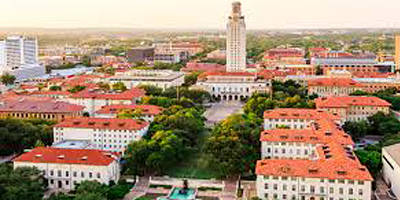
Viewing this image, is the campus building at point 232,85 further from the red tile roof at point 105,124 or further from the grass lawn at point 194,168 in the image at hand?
the grass lawn at point 194,168

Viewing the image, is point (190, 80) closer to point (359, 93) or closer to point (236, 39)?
point (236, 39)

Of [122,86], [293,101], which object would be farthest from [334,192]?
[122,86]

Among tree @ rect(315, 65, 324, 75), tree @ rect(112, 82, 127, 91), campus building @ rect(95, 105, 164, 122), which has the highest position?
tree @ rect(315, 65, 324, 75)

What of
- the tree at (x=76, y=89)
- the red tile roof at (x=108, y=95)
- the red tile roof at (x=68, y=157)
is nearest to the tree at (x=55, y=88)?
the tree at (x=76, y=89)

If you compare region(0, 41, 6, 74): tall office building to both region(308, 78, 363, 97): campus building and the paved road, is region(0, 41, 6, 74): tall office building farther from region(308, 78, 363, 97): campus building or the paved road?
region(308, 78, 363, 97): campus building

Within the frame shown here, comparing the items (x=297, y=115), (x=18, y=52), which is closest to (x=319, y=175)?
(x=297, y=115)

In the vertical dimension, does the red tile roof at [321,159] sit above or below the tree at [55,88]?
below

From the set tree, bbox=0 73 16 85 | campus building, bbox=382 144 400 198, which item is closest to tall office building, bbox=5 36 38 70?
tree, bbox=0 73 16 85

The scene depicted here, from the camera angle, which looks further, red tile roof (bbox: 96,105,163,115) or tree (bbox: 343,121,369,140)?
red tile roof (bbox: 96,105,163,115)
